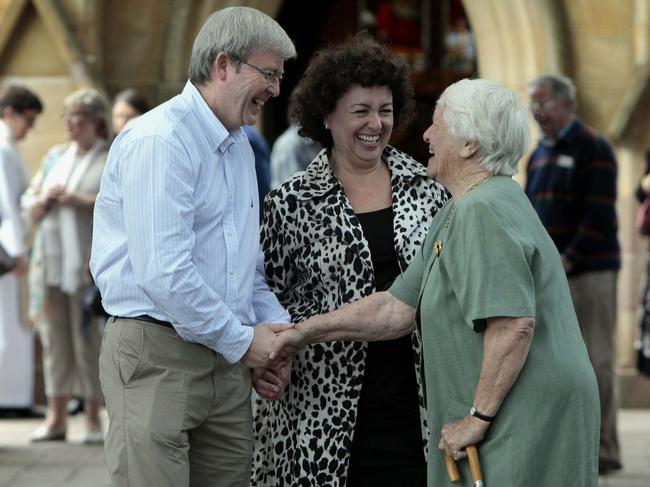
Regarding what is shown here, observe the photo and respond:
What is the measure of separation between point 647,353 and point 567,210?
170cm

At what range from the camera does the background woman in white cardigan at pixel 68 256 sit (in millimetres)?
8445

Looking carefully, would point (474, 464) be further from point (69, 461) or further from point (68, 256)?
point (68, 256)

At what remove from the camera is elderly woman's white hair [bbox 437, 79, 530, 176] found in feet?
12.2

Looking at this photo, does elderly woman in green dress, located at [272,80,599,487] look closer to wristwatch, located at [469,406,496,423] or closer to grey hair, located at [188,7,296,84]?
wristwatch, located at [469,406,496,423]

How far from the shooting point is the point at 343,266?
439cm

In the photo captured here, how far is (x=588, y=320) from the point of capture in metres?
7.74

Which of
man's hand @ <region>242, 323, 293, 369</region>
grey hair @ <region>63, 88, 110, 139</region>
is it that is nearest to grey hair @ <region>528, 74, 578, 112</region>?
grey hair @ <region>63, 88, 110, 139</region>

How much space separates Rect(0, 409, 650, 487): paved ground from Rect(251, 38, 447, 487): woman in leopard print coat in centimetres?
308

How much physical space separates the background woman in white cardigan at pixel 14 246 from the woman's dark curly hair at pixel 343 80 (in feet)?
13.3

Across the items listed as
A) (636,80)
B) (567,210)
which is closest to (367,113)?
(567,210)

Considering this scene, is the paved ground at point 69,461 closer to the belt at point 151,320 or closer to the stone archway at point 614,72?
the stone archway at point 614,72

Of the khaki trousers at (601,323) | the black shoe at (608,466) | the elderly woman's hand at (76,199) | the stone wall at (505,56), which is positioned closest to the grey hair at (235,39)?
the khaki trousers at (601,323)

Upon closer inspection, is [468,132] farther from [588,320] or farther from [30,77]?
[30,77]

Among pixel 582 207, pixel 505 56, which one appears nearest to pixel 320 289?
pixel 582 207
